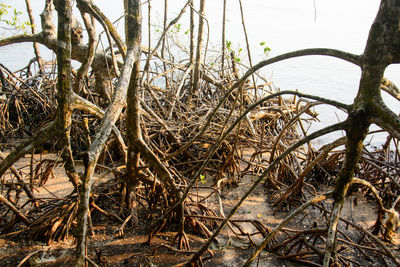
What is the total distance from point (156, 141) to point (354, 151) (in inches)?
110

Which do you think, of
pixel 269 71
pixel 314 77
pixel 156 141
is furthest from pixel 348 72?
pixel 156 141

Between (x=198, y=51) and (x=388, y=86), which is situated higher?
(x=198, y=51)

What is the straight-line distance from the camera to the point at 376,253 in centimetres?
242

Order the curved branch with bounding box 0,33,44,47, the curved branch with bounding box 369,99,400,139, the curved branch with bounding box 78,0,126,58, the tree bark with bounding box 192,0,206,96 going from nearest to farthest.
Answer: the curved branch with bounding box 369,99,400,139, the curved branch with bounding box 78,0,126,58, the curved branch with bounding box 0,33,44,47, the tree bark with bounding box 192,0,206,96

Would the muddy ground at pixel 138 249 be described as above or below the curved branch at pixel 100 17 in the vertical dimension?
below

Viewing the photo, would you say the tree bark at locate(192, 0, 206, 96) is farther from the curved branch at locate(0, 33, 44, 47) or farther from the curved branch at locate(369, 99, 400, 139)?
the curved branch at locate(369, 99, 400, 139)

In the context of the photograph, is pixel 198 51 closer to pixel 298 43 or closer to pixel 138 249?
pixel 138 249

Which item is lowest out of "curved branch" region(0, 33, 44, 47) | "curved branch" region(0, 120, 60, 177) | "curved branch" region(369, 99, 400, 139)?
"curved branch" region(0, 120, 60, 177)

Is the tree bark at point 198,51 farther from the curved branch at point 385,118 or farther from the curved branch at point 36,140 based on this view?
the curved branch at point 385,118

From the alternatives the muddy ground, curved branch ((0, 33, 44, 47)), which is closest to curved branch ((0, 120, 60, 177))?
the muddy ground

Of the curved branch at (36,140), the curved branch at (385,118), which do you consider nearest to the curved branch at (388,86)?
the curved branch at (385,118)

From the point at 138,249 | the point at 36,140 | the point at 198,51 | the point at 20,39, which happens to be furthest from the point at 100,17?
the point at 198,51

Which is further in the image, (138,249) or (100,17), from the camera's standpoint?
(138,249)

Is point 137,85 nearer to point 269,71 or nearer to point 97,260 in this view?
point 97,260
